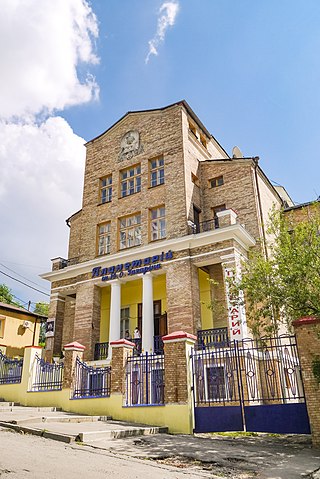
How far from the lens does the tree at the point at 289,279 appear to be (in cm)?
997

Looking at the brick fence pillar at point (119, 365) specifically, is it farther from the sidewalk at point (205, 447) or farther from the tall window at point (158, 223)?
the tall window at point (158, 223)

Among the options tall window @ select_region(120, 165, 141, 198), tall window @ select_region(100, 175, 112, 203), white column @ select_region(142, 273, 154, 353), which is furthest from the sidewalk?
tall window @ select_region(100, 175, 112, 203)

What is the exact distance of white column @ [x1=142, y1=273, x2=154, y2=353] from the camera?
57.3 ft

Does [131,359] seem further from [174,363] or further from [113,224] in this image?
[113,224]

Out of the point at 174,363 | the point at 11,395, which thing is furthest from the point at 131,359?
the point at 11,395

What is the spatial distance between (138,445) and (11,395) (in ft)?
29.4

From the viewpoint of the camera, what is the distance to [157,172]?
21703mm

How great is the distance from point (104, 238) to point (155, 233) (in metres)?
3.54

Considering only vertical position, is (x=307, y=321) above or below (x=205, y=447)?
above

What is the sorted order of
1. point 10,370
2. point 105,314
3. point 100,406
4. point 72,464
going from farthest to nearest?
point 105,314
point 10,370
point 100,406
point 72,464

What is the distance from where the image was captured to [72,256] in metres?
24.3

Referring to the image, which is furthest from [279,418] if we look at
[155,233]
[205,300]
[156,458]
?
[155,233]

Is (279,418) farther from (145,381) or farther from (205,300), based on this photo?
(205,300)

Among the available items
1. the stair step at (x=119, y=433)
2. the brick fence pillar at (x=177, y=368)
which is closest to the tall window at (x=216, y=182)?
the brick fence pillar at (x=177, y=368)
